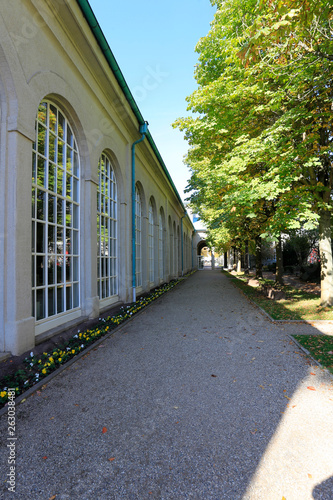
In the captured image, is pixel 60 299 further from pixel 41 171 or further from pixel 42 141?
pixel 42 141

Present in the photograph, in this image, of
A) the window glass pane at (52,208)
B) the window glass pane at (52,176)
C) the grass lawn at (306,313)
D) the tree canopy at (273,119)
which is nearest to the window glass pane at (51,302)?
the window glass pane at (52,208)

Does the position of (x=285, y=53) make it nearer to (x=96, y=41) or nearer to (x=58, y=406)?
(x=96, y=41)

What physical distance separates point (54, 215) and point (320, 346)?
19.3ft

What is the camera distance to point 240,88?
7.00 metres

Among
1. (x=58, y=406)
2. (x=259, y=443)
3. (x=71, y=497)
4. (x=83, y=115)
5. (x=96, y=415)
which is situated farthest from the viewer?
(x=83, y=115)

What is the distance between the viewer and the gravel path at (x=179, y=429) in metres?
→ 1.94

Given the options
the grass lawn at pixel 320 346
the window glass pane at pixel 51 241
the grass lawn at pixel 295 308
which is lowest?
the grass lawn at pixel 295 308

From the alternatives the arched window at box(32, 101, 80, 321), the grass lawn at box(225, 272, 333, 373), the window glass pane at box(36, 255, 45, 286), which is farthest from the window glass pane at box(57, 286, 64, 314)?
the grass lawn at box(225, 272, 333, 373)

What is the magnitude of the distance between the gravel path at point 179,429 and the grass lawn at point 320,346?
276mm

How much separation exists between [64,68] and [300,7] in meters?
4.52

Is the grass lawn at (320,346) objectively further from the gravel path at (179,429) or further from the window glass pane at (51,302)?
the window glass pane at (51,302)

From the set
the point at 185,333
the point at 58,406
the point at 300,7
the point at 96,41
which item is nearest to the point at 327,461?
the point at 58,406

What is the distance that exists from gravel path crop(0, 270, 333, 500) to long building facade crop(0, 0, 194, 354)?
1.64 metres

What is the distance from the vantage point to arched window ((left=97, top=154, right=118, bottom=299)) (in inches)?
298
